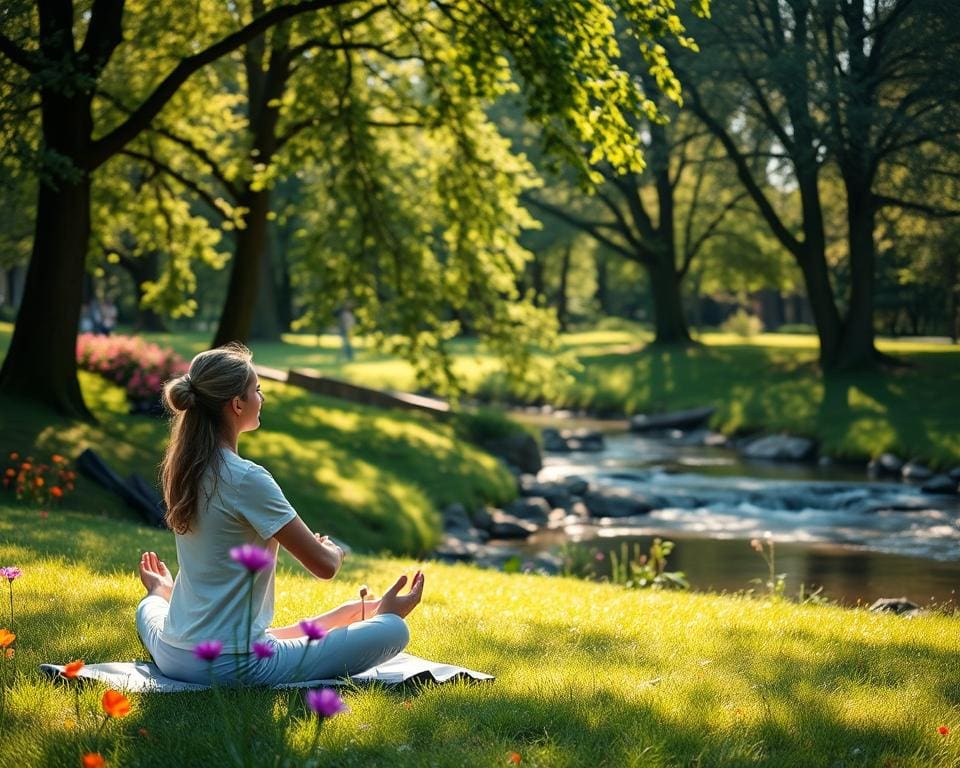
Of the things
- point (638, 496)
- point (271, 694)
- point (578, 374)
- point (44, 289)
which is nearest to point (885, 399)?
point (638, 496)

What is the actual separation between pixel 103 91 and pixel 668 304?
28448 millimetres

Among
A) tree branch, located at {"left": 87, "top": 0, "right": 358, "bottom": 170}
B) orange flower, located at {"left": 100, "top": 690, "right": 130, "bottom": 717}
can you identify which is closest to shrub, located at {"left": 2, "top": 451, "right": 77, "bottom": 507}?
tree branch, located at {"left": 87, "top": 0, "right": 358, "bottom": 170}

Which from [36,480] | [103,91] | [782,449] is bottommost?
[782,449]

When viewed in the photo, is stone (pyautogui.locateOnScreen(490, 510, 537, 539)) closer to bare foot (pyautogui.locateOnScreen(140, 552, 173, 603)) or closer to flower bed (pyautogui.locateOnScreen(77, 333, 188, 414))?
flower bed (pyautogui.locateOnScreen(77, 333, 188, 414))

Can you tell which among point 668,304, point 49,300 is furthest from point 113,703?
point 668,304

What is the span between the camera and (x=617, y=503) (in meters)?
19.6

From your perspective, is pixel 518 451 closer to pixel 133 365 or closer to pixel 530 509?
pixel 530 509

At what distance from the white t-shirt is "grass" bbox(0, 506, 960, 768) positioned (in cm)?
29

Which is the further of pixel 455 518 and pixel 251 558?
pixel 455 518

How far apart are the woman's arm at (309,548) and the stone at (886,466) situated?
794 inches

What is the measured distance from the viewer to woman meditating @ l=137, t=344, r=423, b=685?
4.84m

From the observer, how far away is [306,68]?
19.9 metres

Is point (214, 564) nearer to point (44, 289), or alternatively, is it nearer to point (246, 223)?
point (44, 289)

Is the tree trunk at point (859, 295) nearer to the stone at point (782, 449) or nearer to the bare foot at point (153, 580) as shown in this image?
the stone at point (782, 449)
